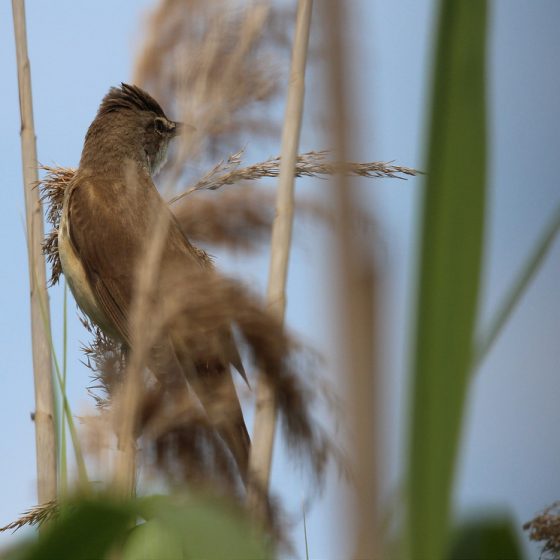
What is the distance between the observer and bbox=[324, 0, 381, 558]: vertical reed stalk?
509 millimetres

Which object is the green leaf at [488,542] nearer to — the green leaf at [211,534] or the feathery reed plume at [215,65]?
the green leaf at [211,534]

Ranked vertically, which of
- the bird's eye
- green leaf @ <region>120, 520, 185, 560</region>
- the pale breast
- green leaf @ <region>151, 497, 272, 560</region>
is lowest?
green leaf @ <region>151, 497, 272, 560</region>

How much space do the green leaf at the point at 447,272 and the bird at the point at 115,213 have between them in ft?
7.06

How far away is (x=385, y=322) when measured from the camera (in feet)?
1.73

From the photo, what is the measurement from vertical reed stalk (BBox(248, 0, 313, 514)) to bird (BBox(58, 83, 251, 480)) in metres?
1.42

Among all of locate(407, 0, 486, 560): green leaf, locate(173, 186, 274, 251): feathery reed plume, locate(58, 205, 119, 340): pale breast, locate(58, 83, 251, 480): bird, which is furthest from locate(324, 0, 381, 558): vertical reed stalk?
locate(58, 205, 119, 340): pale breast

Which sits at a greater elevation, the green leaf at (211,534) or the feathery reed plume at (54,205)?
the feathery reed plume at (54,205)

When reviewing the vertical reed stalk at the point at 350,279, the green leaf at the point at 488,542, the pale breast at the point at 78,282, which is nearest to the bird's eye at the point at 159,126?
the pale breast at the point at 78,282

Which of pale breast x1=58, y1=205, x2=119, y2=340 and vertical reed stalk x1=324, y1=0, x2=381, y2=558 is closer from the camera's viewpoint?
vertical reed stalk x1=324, y1=0, x2=381, y2=558

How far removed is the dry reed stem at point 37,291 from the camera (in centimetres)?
228

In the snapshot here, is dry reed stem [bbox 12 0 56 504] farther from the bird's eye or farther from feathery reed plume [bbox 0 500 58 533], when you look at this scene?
the bird's eye

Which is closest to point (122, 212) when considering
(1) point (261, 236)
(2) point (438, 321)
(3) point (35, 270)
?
(3) point (35, 270)

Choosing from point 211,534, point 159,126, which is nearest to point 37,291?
point 211,534

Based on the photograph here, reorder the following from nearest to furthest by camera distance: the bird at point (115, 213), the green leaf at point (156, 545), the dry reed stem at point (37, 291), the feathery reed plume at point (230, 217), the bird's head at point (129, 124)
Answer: the green leaf at point (156, 545) < the feathery reed plume at point (230, 217) < the dry reed stem at point (37, 291) < the bird at point (115, 213) < the bird's head at point (129, 124)
